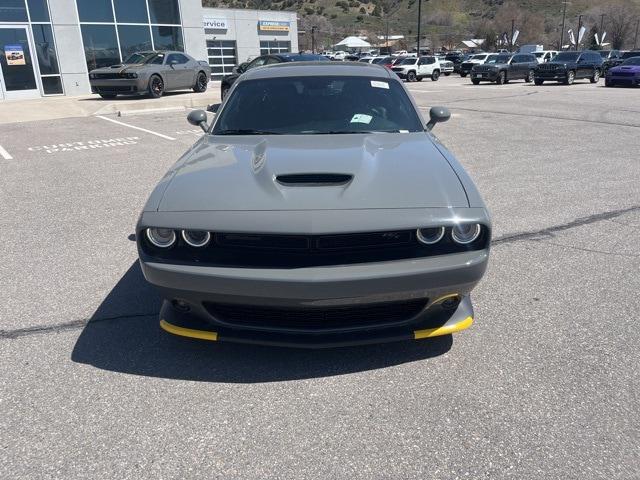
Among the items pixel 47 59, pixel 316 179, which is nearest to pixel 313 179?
pixel 316 179

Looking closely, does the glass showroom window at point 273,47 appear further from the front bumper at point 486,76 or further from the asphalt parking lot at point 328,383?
the asphalt parking lot at point 328,383

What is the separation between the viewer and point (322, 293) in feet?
8.13

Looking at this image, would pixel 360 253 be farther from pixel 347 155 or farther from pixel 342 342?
pixel 347 155

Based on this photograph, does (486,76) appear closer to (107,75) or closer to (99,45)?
(99,45)

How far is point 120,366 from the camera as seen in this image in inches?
114

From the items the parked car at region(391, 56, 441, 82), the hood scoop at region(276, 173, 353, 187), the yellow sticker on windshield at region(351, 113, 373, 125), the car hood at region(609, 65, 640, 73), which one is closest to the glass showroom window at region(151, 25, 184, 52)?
the parked car at region(391, 56, 441, 82)

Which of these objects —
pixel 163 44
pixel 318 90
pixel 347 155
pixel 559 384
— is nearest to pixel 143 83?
pixel 163 44

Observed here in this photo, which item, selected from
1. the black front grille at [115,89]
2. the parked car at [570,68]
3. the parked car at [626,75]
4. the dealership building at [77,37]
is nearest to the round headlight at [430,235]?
the black front grille at [115,89]

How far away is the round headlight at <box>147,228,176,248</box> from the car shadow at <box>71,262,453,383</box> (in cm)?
71

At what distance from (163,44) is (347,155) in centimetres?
2326

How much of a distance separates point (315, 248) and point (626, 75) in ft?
91.6

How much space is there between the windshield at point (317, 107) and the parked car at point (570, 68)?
1036 inches

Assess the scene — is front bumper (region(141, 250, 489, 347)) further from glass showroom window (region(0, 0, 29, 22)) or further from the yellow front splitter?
glass showroom window (region(0, 0, 29, 22))

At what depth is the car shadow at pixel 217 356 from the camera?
111 inches
